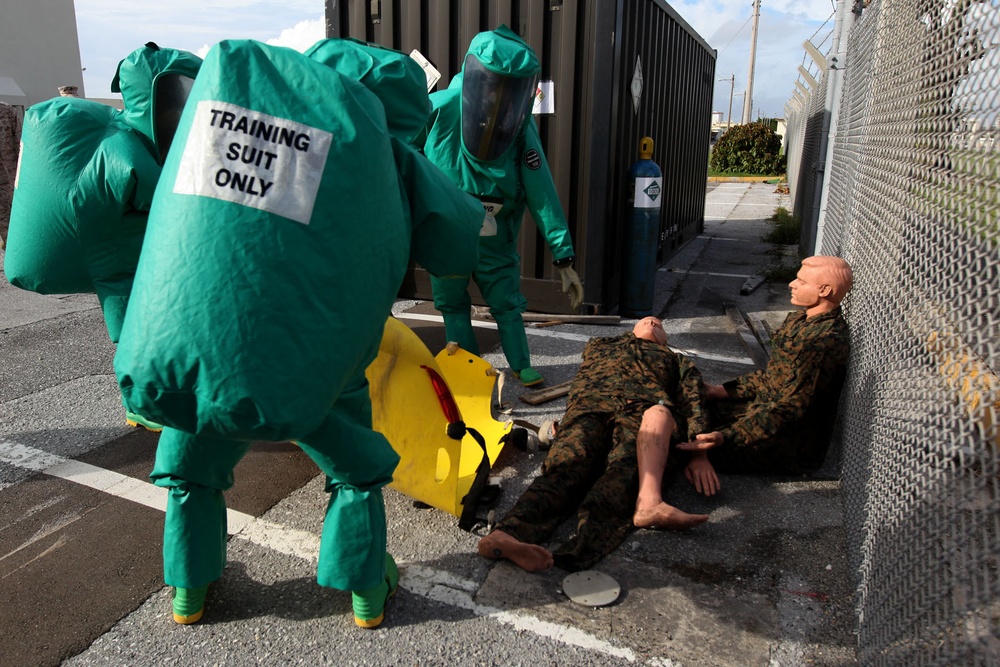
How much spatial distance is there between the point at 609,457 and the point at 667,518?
1.31ft

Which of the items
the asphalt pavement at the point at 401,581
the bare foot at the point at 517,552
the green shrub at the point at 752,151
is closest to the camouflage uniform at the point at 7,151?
the asphalt pavement at the point at 401,581

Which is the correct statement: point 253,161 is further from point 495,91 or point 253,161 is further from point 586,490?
point 495,91

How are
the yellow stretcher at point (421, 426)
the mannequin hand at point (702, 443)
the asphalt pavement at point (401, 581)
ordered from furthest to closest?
the mannequin hand at point (702, 443)
the yellow stretcher at point (421, 426)
the asphalt pavement at point (401, 581)

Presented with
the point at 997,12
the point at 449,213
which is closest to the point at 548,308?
the point at 449,213

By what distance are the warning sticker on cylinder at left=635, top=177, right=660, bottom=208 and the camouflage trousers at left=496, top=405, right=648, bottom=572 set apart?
3.48 metres

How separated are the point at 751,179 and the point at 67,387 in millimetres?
24325

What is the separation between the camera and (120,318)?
361 centimetres

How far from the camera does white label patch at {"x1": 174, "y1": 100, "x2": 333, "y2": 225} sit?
5.23ft

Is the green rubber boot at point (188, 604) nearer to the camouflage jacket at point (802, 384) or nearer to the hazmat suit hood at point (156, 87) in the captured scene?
the hazmat suit hood at point (156, 87)

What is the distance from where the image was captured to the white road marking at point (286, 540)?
2.29 meters

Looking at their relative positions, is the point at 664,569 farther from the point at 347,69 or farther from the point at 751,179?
the point at 751,179

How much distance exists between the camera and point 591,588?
8.21 ft

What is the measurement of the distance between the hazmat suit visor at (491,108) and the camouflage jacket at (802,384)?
193 centimetres

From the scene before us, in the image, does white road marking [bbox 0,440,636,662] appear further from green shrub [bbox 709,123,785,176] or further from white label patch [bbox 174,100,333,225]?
green shrub [bbox 709,123,785,176]
